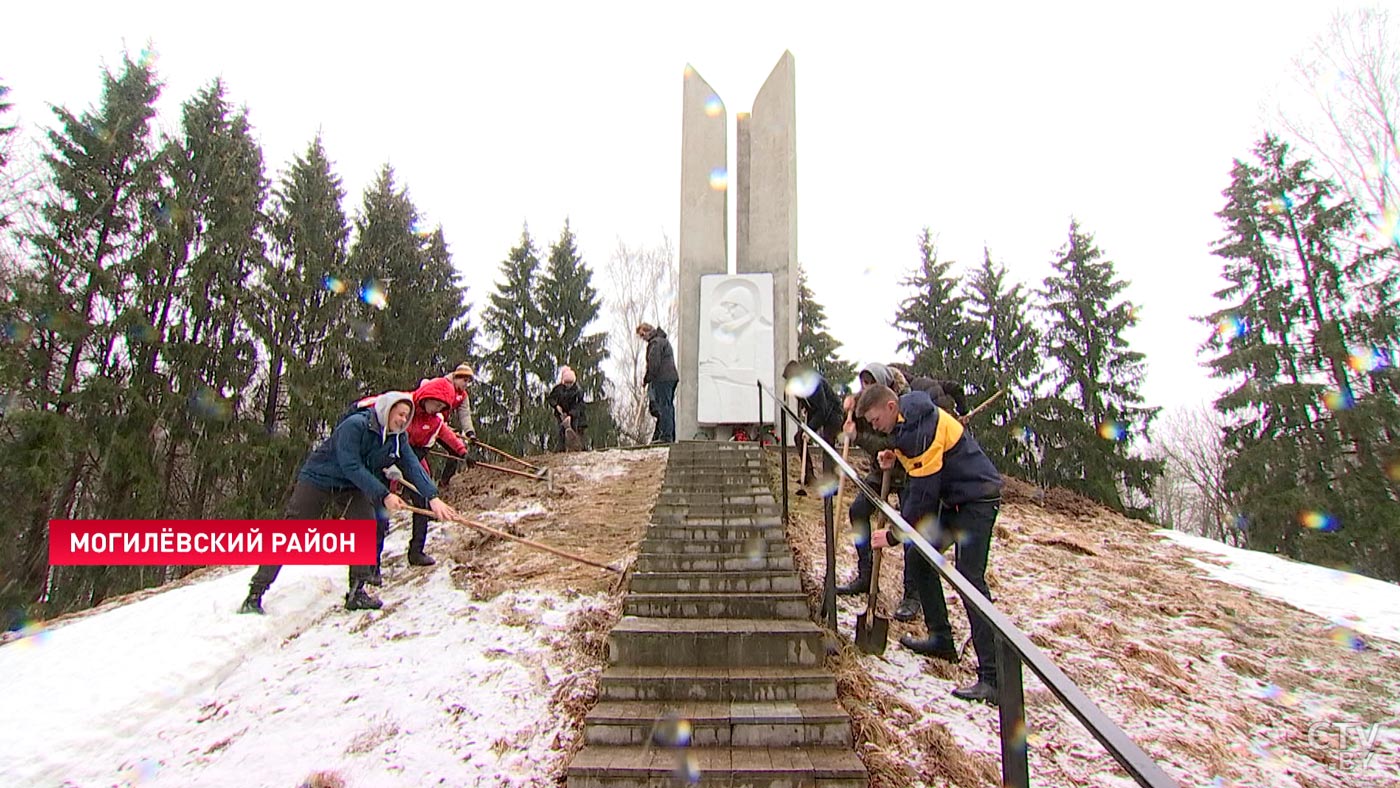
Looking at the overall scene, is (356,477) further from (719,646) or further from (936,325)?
(936,325)

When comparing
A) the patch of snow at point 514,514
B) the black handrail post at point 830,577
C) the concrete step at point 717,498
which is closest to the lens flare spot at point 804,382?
the concrete step at point 717,498

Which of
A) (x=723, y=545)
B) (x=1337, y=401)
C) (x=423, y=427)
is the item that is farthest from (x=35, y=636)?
(x=1337, y=401)

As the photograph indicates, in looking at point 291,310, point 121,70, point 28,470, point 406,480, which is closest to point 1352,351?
point 406,480

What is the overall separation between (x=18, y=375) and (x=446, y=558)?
9722mm

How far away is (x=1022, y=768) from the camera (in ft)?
5.29

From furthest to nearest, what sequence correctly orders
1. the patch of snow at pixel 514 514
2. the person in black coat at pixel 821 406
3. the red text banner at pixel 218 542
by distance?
the patch of snow at pixel 514 514, the person in black coat at pixel 821 406, the red text banner at pixel 218 542

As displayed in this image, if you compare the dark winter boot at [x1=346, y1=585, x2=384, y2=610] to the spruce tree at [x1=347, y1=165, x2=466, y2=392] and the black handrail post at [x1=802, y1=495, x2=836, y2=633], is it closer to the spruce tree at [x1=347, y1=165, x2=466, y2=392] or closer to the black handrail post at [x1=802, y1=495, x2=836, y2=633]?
the black handrail post at [x1=802, y1=495, x2=836, y2=633]

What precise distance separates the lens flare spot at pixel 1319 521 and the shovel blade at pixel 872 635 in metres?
14.2

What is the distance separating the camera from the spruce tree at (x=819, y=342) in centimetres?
2223

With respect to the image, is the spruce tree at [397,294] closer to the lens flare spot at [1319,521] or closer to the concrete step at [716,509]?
the concrete step at [716,509]

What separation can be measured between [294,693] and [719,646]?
2.32m

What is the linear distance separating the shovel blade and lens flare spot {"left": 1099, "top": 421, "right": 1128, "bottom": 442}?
653 inches

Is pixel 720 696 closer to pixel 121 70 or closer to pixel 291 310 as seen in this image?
pixel 291 310

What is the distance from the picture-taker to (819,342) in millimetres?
22391
